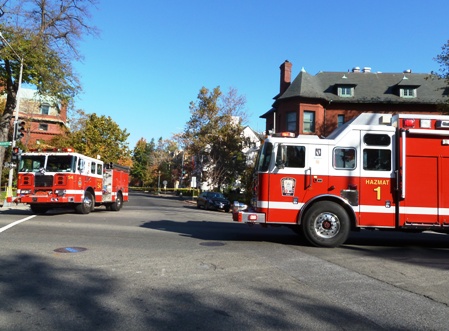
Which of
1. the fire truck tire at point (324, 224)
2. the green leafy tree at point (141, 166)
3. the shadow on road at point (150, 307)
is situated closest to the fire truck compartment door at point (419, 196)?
the fire truck tire at point (324, 224)

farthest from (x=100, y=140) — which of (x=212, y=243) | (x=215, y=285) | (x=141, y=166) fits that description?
(x=141, y=166)

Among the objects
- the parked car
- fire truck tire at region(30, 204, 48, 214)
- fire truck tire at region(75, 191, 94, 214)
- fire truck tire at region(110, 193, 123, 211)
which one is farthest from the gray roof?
fire truck tire at region(30, 204, 48, 214)

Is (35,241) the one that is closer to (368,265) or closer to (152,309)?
(152,309)

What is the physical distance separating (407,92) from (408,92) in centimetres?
16

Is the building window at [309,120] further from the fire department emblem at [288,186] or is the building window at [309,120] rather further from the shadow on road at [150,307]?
the shadow on road at [150,307]

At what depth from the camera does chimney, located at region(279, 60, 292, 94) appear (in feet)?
121

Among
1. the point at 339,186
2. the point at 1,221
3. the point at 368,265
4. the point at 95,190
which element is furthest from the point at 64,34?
the point at 368,265

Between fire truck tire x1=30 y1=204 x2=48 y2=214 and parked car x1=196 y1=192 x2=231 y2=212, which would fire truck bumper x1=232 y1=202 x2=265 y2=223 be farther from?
parked car x1=196 y1=192 x2=231 y2=212

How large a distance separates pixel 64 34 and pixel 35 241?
69.8 ft

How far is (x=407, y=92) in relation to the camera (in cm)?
3419

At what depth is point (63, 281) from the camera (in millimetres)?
5949

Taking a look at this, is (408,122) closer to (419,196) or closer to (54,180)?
(419,196)

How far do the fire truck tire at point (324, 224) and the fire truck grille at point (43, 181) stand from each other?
11300 millimetres

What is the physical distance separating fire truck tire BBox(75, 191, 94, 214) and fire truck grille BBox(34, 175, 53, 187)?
1745 mm
